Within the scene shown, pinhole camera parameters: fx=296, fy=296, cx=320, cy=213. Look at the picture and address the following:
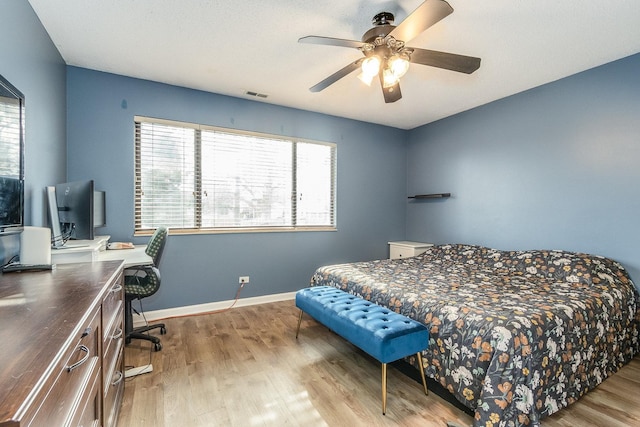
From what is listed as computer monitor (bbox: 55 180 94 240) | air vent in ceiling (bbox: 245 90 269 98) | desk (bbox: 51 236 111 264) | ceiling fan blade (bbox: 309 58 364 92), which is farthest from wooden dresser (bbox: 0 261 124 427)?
air vent in ceiling (bbox: 245 90 269 98)

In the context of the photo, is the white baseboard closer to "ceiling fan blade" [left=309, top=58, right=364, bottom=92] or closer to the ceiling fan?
"ceiling fan blade" [left=309, top=58, right=364, bottom=92]

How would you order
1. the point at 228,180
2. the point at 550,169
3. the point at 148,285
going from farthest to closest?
the point at 228,180
the point at 550,169
the point at 148,285

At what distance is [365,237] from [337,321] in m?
2.47

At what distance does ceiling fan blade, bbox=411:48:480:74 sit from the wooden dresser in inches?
89.7

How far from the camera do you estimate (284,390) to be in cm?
200

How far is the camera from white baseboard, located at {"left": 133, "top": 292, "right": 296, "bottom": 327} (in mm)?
3150

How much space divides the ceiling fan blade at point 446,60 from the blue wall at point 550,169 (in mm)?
1718

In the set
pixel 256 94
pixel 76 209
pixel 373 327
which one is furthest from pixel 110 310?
pixel 256 94

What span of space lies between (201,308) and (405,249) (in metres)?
2.87

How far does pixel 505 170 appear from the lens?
3576mm

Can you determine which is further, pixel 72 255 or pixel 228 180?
pixel 228 180

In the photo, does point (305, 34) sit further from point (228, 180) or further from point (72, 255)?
point (72, 255)

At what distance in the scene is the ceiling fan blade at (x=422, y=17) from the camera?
1522 mm

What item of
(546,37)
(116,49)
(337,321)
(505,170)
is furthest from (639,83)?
(116,49)
